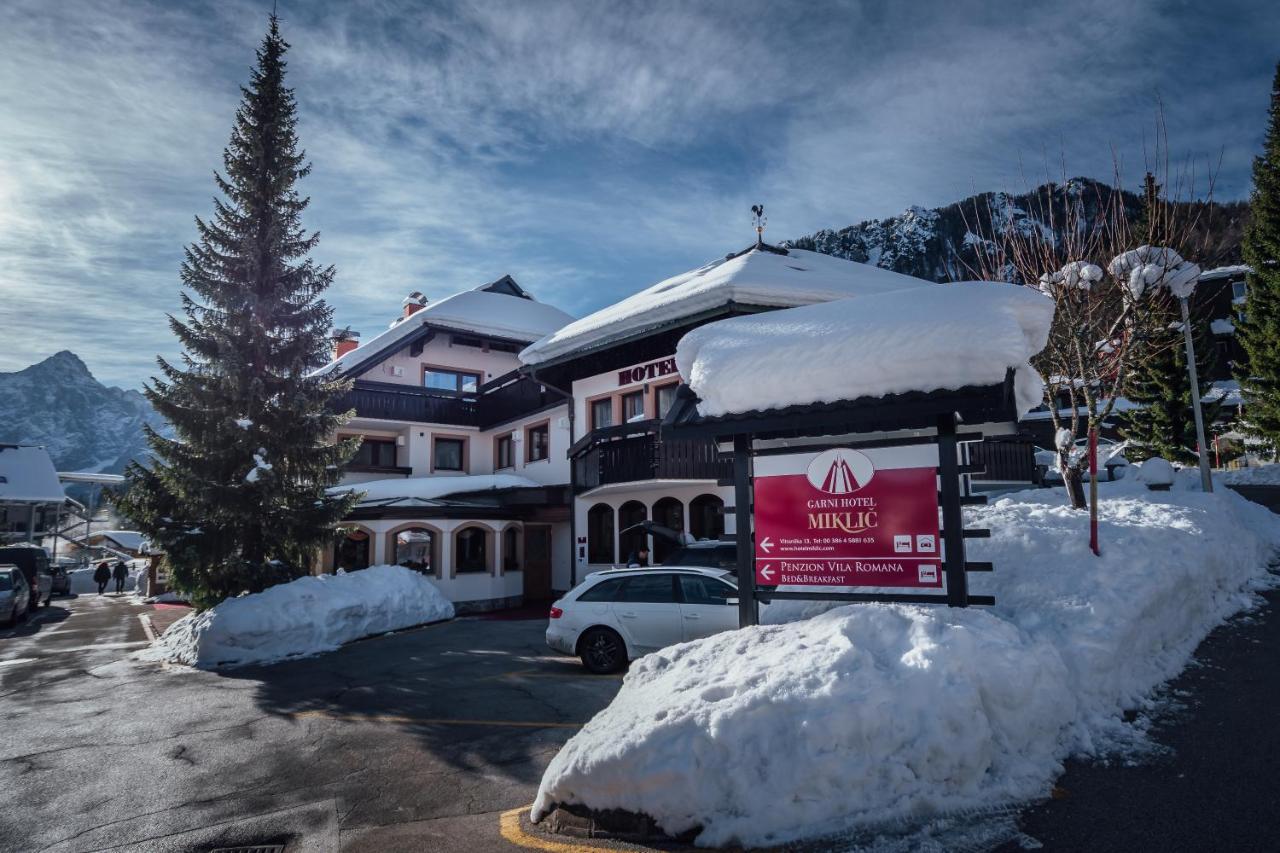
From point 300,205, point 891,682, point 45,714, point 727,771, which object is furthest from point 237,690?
point 300,205

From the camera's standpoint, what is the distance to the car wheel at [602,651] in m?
10.4

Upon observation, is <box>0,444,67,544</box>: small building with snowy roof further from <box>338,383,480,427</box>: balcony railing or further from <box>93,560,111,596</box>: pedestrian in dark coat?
<box>338,383,480,427</box>: balcony railing

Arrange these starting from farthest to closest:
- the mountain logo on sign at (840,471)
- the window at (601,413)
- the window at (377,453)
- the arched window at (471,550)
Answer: the window at (377,453) → the arched window at (471,550) → the window at (601,413) → the mountain logo on sign at (840,471)

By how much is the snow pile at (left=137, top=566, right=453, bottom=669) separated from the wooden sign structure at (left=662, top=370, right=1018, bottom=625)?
31.5 feet

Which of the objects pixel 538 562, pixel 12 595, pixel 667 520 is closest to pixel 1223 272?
pixel 667 520

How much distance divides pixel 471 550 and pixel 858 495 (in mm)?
16934

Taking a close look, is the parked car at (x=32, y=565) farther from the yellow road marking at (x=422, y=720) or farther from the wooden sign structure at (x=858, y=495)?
the wooden sign structure at (x=858, y=495)

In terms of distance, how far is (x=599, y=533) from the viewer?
2048 cm

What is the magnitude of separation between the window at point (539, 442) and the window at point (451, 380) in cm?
457

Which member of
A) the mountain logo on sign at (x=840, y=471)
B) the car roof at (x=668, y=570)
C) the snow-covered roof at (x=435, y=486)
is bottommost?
the car roof at (x=668, y=570)

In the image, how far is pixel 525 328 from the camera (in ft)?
96.1

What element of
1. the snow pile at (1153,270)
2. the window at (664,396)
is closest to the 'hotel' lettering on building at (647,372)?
the window at (664,396)

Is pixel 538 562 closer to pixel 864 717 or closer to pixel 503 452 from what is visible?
pixel 503 452

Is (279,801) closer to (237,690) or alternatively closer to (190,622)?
(237,690)
